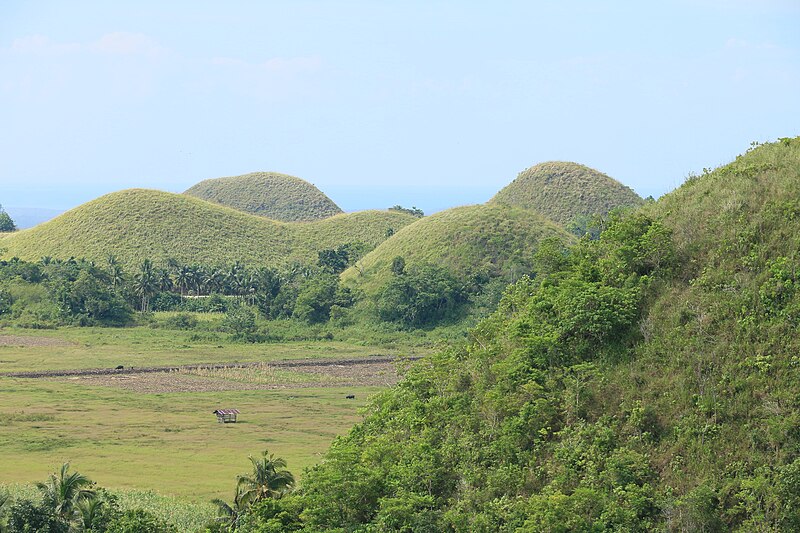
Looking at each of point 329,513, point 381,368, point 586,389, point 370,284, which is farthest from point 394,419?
point 370,284

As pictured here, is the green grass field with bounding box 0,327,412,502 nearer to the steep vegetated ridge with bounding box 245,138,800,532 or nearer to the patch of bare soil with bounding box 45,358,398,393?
the patch of bare soil with bounding box 45,358,398,393

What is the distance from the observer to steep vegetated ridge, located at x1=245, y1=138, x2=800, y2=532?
2125 centimetres

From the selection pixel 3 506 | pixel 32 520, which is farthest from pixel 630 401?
pixel 3 506

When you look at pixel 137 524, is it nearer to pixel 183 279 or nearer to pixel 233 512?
pixel 233 512

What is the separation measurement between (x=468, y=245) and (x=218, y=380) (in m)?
47.1

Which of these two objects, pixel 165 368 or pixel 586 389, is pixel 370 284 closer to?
pixel 165 368

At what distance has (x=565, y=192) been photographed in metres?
152

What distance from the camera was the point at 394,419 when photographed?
2909 cm

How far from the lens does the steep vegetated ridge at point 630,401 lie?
21.2 m

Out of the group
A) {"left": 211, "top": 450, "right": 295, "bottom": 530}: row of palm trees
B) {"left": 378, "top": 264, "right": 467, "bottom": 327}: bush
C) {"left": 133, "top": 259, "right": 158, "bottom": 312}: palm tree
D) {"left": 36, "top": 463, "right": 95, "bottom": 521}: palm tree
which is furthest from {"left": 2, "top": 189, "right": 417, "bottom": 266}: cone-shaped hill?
{"left": 211, "top": 450, "right": 295, "bottom": 530}: row of palm trees

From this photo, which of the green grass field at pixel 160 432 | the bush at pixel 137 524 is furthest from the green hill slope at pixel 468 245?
the bush at pixel 137 524

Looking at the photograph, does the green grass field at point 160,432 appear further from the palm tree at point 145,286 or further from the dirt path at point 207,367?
the palm tree at point 145,286

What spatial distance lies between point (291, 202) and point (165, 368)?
416ft

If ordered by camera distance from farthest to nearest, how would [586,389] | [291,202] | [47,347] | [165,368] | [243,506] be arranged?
[291,202]
[47,347]
[165,368]
[243,506]
[586,389]
